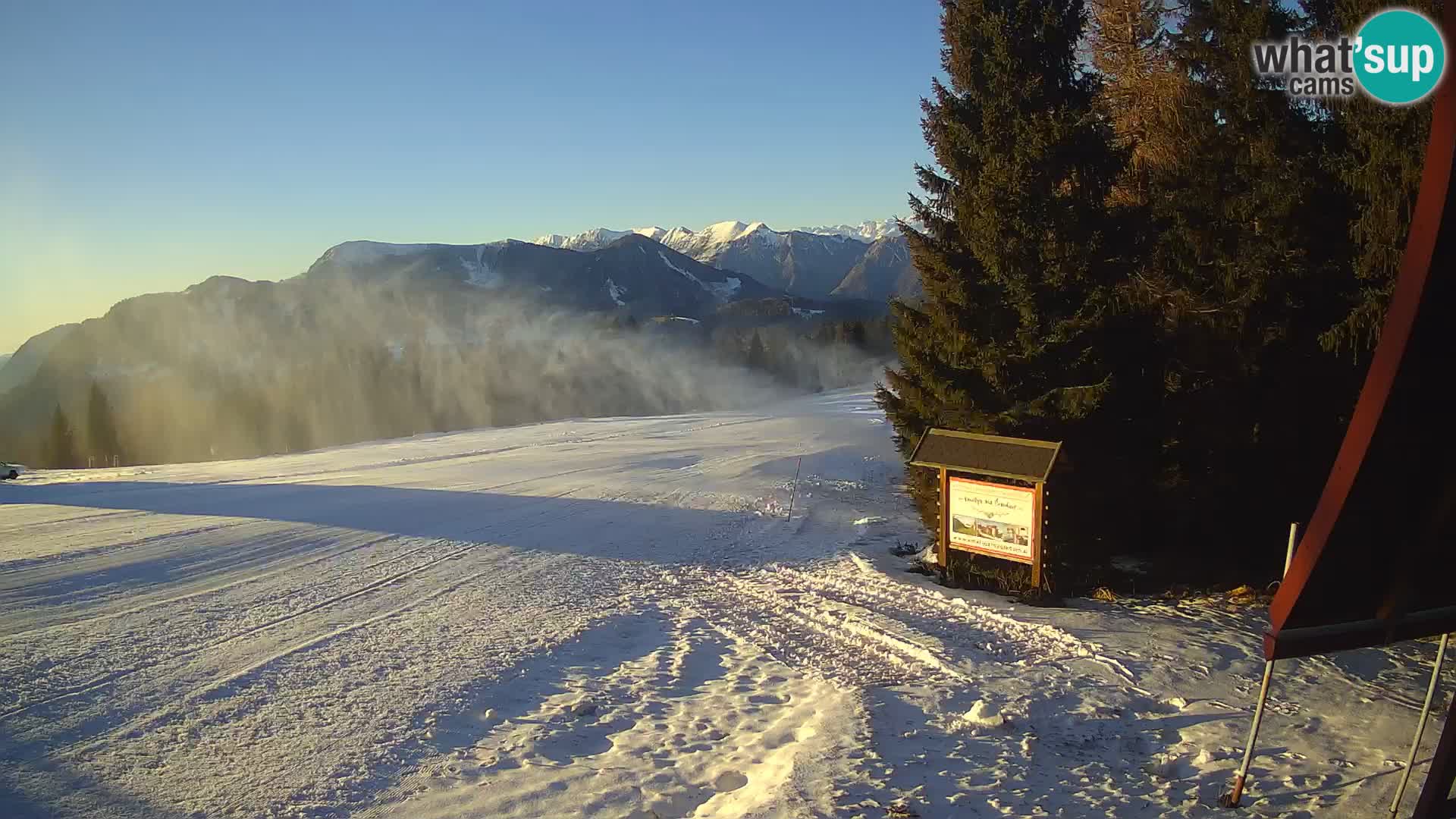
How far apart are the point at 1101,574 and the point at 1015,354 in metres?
3.40

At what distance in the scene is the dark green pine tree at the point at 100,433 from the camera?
82.1 metres

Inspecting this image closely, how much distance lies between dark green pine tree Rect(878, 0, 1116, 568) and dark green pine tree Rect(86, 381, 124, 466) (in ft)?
310

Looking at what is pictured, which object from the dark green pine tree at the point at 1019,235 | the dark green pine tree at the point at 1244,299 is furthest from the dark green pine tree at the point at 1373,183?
the dark green pine tree at the point at 1019,235

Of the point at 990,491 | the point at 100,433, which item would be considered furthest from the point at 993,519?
the point at 100,433

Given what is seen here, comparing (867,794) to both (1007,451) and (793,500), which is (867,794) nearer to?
(1007,451)

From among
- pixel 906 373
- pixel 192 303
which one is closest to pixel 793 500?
pixel 906 373

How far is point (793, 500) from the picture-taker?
746 inches

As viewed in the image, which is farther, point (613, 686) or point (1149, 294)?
point (1149, 294)

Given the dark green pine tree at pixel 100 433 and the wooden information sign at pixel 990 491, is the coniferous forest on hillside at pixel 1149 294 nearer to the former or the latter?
the wooden information sign at pixel 990 491

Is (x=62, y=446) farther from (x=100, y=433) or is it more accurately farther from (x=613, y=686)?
(x=613, y=686)

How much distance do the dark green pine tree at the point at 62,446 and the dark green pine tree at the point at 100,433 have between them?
150 cm

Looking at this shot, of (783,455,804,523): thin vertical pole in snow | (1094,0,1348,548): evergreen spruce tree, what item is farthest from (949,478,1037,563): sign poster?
(783,455,804,523): thin vertical pole in snow

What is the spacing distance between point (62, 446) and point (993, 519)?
98496 mm

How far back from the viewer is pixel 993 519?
437 inches
